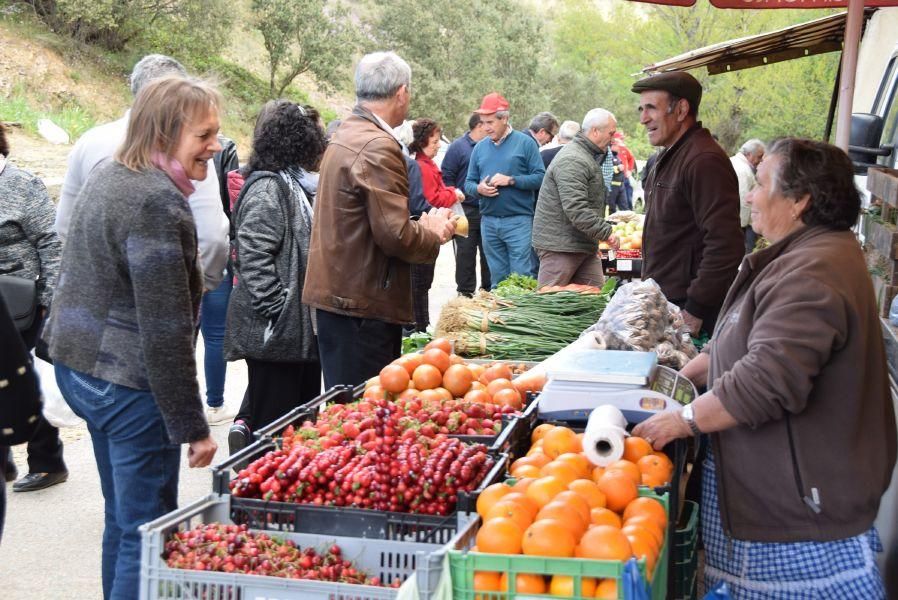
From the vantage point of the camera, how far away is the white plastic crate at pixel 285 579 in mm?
→ 2629

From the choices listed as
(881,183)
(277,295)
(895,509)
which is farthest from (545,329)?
(895,509)

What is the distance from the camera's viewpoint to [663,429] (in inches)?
130

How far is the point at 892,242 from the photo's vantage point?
4.23m

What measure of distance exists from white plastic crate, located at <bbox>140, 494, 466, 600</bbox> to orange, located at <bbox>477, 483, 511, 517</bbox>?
0.51ft

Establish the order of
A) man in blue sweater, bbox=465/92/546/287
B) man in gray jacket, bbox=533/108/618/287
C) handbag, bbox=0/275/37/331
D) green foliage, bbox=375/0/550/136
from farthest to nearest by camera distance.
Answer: green foliage, bbox=375/0/550/136, man in blue sweater, bbox=465/92/546/287, man in gray jacket, bbox=533/108/618/287, handbag, bbox=0/275/37/331

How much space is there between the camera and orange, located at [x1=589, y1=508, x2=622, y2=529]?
2.78 m

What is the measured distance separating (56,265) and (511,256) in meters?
5.62

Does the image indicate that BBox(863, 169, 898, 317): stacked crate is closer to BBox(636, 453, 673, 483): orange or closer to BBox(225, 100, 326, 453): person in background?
BBox(636, 453, 673, 483): orange

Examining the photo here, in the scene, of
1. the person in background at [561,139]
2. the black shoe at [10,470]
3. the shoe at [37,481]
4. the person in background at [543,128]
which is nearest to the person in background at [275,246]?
the shoe at [37,481]

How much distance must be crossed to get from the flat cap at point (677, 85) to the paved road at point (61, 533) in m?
3.34

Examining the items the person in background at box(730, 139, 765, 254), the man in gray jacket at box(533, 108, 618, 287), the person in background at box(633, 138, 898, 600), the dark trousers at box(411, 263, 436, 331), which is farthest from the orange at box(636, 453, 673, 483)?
the person in background at box(730, 139, 765, 254)

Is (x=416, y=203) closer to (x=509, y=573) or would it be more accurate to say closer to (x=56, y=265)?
(x=56, y=265)

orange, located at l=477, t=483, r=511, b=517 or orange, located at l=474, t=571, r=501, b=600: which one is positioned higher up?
orange, located at l=477, t=483, r=511, b=517

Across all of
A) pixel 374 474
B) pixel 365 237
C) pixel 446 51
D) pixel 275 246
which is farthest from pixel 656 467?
pixel 446 51
